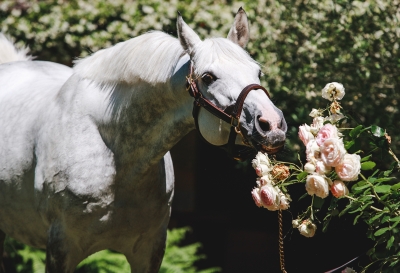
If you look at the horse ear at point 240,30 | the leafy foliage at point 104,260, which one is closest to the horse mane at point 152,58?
the horse ear at point 240,30

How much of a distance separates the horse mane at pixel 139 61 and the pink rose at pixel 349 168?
31.9 inches

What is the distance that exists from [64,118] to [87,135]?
156 millimetres

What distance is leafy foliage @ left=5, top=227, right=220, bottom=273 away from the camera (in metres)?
5.03

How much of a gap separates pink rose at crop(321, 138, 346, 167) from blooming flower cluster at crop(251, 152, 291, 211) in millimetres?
226

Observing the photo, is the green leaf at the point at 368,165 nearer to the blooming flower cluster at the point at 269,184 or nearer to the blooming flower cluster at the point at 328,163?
the blooming flower cluster at the point at 328,163

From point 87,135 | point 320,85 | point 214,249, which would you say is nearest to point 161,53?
point 87,135

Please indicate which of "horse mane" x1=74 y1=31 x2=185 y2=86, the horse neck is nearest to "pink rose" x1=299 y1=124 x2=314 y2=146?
the horse neck

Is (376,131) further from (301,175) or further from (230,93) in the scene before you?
(230,93)

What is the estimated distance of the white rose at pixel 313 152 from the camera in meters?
2.80

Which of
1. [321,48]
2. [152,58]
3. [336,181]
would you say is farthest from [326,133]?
[321,48]

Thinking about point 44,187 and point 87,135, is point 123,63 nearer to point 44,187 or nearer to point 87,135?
point 87,135

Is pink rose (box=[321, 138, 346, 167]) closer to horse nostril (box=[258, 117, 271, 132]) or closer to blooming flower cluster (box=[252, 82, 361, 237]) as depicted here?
blooming flower cluster (box=[252, 82, 361, 237])

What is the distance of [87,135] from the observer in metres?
3.25

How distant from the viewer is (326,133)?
279 centimetres
